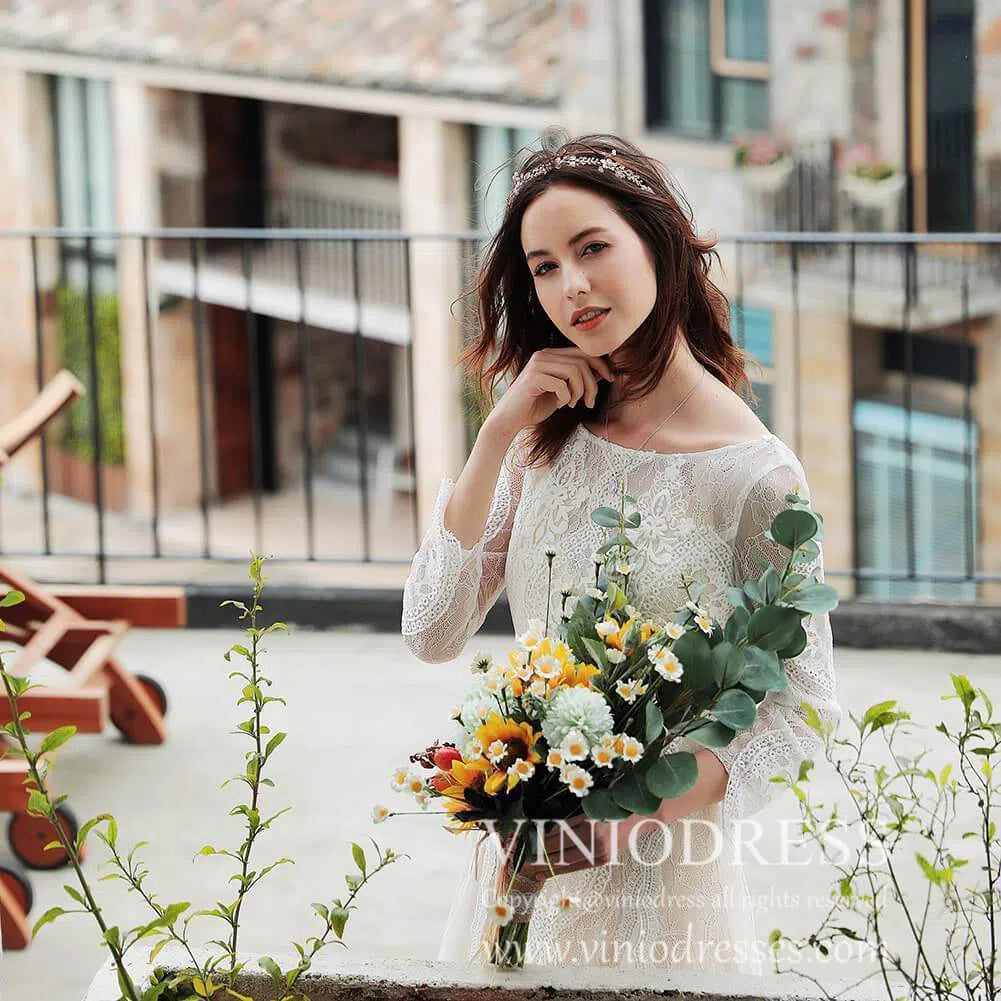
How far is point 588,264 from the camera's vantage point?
182 cm

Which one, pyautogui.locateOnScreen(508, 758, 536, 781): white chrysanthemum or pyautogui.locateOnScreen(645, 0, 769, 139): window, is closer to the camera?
pyautogui.locateOnScreen(508, 758, 536, 781): white chrysanthemum

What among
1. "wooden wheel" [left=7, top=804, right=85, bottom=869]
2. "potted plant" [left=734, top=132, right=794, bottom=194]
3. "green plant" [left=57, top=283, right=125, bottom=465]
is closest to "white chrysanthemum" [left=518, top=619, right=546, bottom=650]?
"wooden wheel" [left=7, top=804, right=85, bottom=869]

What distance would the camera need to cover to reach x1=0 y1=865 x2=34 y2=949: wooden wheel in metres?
2.96

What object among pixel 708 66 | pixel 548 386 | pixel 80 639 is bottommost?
pixel 80 639

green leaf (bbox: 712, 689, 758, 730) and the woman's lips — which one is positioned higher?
the woman's lips

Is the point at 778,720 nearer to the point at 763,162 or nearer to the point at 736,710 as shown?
the point at 736,710

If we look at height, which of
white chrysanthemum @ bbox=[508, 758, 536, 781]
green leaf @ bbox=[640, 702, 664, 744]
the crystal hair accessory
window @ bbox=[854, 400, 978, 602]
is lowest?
window @ bbox=[854, 400, 978, 602]

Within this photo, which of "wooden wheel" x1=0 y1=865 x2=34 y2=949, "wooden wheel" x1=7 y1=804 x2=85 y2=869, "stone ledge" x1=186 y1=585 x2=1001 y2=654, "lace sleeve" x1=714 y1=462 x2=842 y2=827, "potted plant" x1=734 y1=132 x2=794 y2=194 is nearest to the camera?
"lace sleeve" x1=714 y1=462 x2=842 y2=827

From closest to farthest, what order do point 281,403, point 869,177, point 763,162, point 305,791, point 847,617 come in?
point 305,791, point 847,617, point 869,177, point 763,162, point 281,403

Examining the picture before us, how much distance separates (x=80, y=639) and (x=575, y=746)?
2.41 metres

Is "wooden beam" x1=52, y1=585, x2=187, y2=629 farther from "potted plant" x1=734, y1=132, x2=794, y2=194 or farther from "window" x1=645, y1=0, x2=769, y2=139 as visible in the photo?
"window" x1=645, y1=0, x2=769, y2=139

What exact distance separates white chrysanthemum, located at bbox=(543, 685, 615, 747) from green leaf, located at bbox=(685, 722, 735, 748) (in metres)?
0.09

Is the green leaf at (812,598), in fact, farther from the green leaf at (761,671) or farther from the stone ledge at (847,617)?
the stone ledge at (847,617)

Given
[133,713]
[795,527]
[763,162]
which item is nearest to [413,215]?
[763,162]
